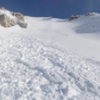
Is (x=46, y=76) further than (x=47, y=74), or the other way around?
(x=47, y=74)

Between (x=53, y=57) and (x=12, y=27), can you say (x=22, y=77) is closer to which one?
(x=53, y=57)

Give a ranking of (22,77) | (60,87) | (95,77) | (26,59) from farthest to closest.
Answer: (26,59) → (95,77) → (22,77) → (60,87)

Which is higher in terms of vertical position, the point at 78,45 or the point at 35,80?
the point at 35,80

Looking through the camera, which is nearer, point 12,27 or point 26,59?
point 26,59

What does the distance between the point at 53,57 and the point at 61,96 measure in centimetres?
414

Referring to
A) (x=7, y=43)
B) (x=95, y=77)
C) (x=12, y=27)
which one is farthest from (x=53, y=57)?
(x=12, y=27)

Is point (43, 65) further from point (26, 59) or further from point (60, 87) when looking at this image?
point (60, 87)

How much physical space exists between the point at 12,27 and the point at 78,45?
27.3ft

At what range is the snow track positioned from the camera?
6.25m

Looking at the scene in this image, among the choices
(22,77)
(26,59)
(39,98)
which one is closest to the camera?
(39,98)

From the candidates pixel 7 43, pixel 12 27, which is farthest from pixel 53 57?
pixel 12 27

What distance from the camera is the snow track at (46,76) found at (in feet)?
20.5

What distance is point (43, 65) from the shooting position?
8805mm

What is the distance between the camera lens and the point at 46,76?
7.65 metres
